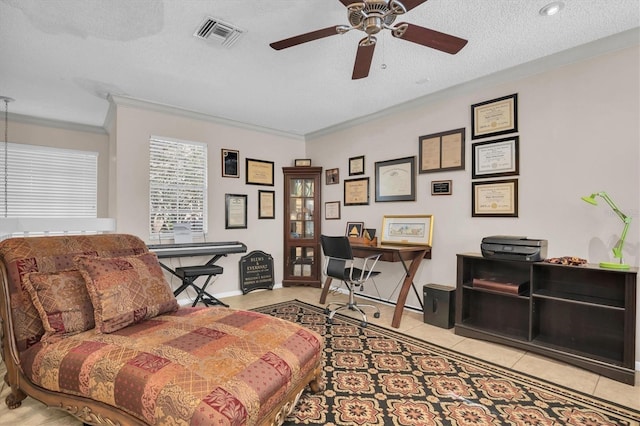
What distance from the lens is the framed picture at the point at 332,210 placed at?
16.0 feet

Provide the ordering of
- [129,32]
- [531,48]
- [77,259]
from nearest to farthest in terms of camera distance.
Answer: [77,259], [129,32], [531,48]

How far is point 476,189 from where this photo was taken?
10.9 feet

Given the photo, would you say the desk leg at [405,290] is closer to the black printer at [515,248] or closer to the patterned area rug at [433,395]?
the patterned area rug at [433,395]

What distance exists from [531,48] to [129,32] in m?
3.28

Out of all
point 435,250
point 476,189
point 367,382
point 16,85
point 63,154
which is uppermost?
point 16,85

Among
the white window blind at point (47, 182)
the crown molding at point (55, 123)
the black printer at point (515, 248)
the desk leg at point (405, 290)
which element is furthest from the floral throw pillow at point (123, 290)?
the crown molding at point (55, 123)

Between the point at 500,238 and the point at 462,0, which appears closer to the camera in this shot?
the point at 462,0

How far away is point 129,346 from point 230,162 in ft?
10.8

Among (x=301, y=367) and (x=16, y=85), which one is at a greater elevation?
(x=16, y=85)

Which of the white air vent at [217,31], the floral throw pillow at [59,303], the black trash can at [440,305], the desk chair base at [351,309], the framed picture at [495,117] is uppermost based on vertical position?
the white air vent at [217,31]

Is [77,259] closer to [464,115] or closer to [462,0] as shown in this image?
[462,0]

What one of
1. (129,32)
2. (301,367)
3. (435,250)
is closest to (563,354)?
(435,250)

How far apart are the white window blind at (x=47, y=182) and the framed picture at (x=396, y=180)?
171 inches

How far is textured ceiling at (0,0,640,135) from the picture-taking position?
217 cm
